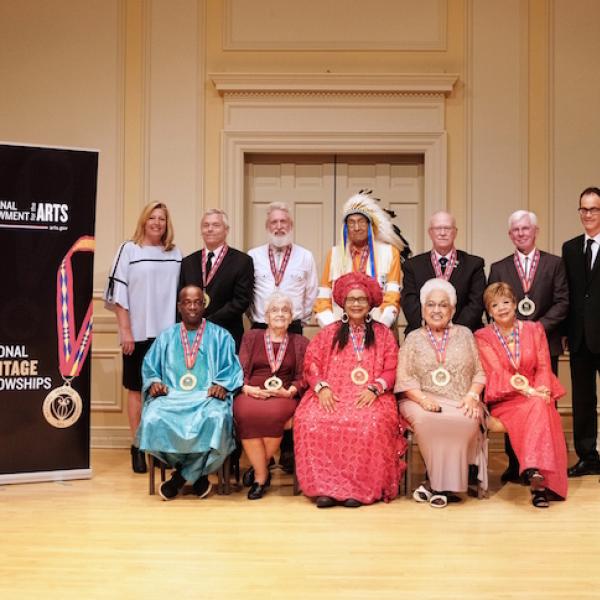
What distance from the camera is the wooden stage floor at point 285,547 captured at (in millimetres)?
3051

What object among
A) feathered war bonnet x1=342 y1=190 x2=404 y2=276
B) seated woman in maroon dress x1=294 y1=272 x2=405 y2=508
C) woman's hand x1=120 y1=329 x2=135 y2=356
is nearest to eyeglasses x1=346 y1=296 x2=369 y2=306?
seated woman in maroon dress x1=294 y1=272 x2=405 y2=508

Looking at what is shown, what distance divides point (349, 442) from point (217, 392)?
2.68 feet

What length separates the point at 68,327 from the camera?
4.99 m

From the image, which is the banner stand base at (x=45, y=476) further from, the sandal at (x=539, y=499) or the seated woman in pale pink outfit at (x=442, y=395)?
the sandal at (x=539, y=499)

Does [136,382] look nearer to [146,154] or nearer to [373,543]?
[146,154]

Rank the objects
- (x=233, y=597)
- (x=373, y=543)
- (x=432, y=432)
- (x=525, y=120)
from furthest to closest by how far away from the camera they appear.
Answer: (x=525, y=120)
(x=432, y=432)
(x=373, y=543)
(x=233, y=597)

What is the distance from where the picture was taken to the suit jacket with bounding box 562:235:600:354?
16.3 feet

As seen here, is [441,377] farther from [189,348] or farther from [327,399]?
[189,348]

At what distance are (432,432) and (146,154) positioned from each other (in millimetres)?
3227

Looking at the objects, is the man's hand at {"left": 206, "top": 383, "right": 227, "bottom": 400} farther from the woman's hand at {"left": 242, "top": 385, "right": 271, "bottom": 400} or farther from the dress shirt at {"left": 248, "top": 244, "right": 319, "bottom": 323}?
the dress shirt at {"left": 248, "top": 244, "right": 319, "bottom": 323}

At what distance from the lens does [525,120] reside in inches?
244

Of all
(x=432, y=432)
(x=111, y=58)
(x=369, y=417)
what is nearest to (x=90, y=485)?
(x=369, y=417)

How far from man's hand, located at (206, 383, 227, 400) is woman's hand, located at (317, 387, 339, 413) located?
1.81ft

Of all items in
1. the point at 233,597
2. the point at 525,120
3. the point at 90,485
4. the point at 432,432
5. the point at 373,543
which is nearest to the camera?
the point at 233,597
